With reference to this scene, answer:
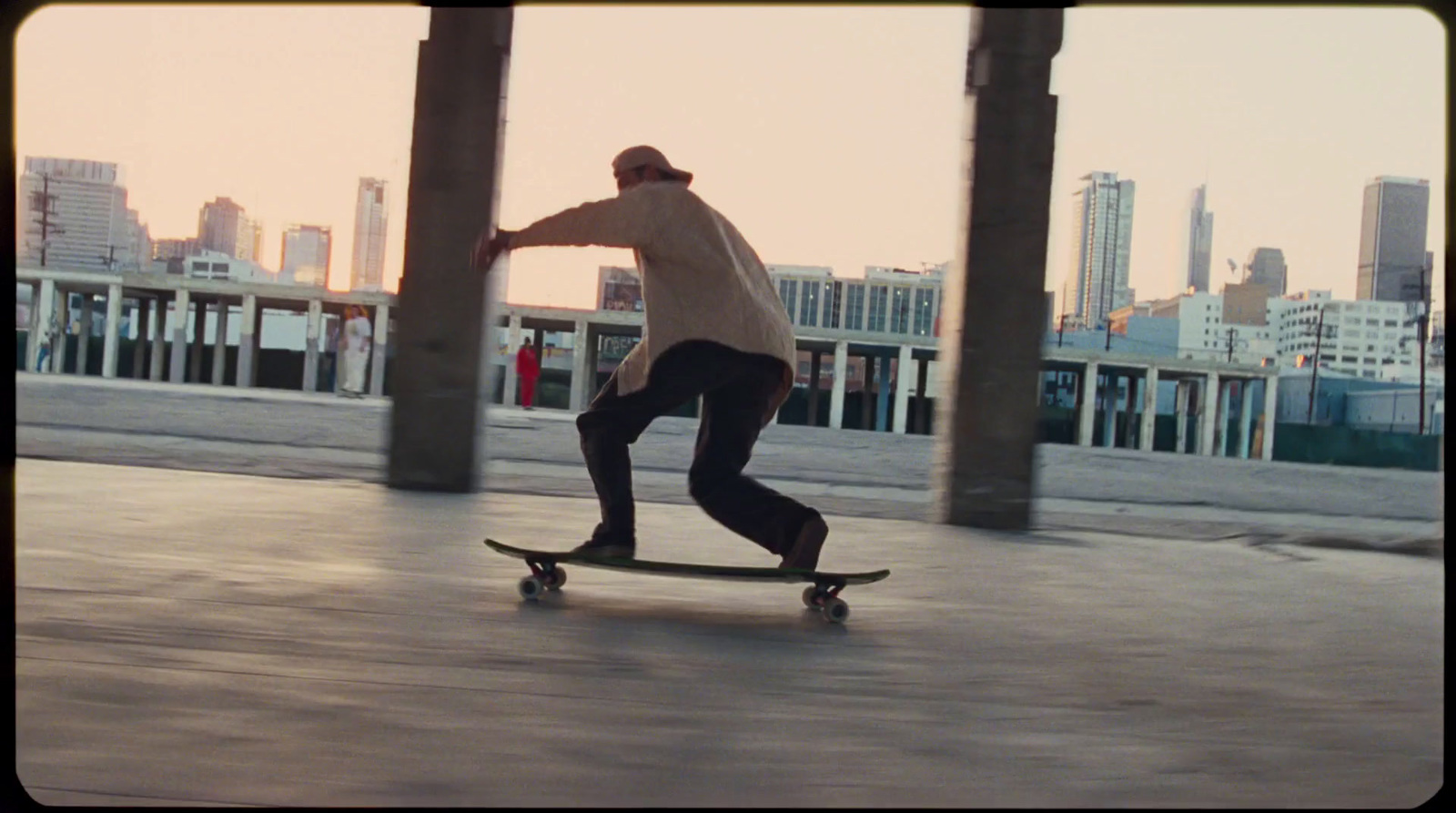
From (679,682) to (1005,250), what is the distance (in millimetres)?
6034

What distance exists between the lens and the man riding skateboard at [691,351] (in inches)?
197

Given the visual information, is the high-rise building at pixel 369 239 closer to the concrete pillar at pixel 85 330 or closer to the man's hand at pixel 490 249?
the concrete pillar at pixel 85 330

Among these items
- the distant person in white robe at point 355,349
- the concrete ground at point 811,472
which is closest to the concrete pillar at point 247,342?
the distant person in white robe at point 355,349

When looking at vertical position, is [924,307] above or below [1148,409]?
above

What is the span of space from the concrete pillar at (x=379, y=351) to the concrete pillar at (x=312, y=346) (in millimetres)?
1074

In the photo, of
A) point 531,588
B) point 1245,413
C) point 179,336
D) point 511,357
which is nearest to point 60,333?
point 179,336

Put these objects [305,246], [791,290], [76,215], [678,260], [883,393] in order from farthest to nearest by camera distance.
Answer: [305,246]
[791,290]
[76,215]
[883,393]
[678,260]

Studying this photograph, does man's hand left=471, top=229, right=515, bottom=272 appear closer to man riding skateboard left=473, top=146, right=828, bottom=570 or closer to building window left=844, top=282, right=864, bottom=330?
man riding skateboard left=473, top=146, right=828, bottom=570

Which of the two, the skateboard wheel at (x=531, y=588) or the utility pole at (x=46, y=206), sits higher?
the utility pole at (x=46, y=206)

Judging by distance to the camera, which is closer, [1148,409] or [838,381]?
[838,381]

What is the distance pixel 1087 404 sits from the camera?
6769 cm

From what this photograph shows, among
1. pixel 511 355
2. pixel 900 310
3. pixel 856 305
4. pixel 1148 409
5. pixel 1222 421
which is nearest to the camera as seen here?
pixel 1148 409

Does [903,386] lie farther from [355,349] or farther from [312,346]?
[355,349]

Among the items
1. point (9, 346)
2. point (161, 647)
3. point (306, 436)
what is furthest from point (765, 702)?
point (306, 436)
